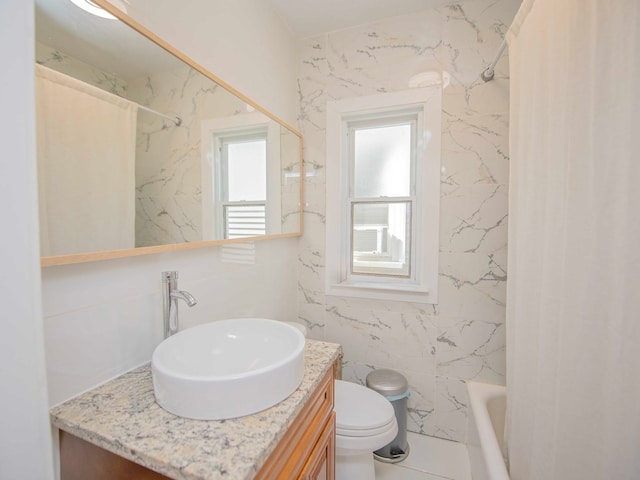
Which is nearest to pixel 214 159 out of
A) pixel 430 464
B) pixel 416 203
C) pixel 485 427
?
pixel 416 203

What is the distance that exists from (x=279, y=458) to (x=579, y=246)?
986 mm

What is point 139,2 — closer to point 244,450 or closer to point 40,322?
point 40,322

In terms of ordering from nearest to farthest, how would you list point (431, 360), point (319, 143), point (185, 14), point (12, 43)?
point (12, 43)
point (185, 14)
point (431, 360)
point (319, 143)

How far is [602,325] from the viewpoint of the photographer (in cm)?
73

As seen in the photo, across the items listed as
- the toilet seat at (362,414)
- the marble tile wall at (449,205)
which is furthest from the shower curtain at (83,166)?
the marble tile wall at (449,205)

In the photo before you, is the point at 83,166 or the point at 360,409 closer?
the point at 83,166

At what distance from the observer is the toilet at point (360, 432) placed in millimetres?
1193

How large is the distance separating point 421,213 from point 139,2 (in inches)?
64.9

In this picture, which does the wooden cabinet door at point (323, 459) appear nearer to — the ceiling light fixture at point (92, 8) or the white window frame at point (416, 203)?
the white window frame at point (416, 203)

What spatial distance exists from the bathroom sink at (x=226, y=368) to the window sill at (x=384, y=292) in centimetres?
92

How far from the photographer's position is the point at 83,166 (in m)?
0.72

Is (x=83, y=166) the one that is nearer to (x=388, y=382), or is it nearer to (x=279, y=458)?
(x=279, y=458)

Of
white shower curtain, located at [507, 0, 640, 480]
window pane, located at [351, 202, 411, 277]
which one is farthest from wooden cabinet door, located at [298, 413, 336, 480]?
window pane, located at [351, 202, 411, 277]

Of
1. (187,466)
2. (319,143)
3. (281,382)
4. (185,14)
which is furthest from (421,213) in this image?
(187,466)
